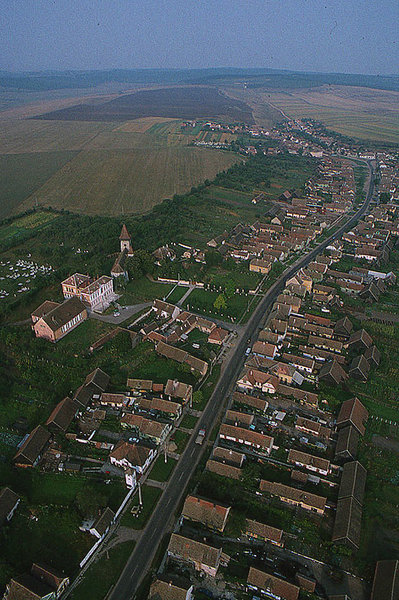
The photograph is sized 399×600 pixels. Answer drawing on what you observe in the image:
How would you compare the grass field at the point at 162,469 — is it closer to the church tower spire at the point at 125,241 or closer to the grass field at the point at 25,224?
the church tower spire at the point at 125,241

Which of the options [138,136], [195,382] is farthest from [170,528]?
[138,136]

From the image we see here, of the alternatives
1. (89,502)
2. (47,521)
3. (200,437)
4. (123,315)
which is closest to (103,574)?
(89,502)

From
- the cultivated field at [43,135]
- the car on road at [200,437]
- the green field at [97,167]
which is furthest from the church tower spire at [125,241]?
the cultivated field at [43,135]

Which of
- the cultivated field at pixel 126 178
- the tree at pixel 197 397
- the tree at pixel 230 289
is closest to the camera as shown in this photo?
the tree at pixel 197 397

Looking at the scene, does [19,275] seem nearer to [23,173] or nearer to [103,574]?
[103,574]

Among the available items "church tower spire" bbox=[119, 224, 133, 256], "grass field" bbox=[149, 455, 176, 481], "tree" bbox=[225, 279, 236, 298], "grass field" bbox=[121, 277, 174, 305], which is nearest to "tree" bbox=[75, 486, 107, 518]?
"grass field" bbox=[149, 455, 176, 481]

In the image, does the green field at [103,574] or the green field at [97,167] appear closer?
the green field at [103,574]

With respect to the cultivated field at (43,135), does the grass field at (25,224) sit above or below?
below

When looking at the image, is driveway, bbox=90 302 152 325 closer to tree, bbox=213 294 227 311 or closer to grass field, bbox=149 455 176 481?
tree, bbox=213 294 227 311
